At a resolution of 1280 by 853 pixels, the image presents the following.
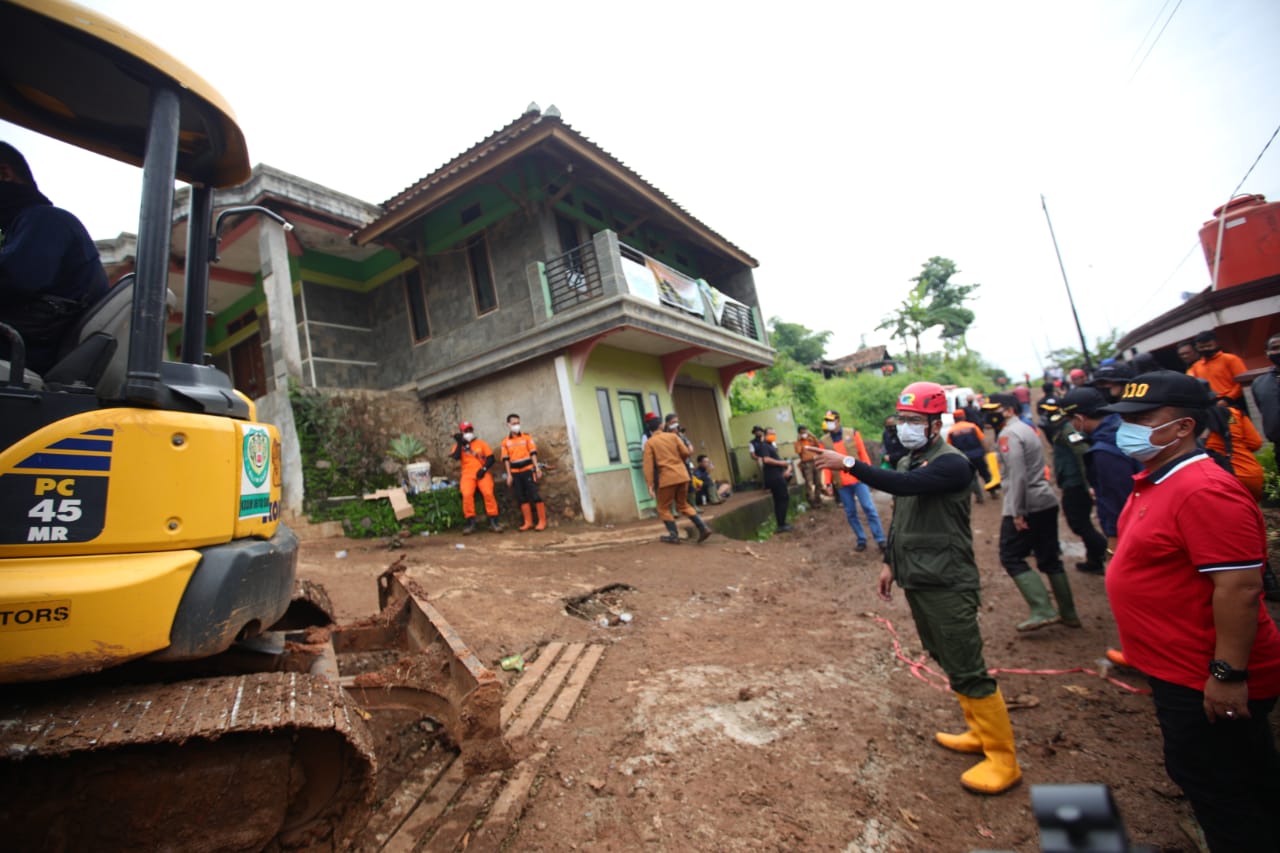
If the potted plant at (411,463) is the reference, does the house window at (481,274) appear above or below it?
above

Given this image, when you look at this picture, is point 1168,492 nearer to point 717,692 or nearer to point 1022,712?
point 1022,712

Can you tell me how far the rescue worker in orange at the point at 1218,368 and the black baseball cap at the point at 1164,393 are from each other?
4111 millimetres

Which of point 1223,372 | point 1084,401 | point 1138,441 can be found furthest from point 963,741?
point 1223,372

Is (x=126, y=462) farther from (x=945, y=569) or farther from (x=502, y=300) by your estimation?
(x=502, y=300)

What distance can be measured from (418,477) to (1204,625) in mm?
10166

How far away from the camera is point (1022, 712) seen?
133 inches

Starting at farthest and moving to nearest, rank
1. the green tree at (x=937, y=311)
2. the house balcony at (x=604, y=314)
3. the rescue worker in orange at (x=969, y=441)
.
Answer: the green tree at (x=937, y=311) → the house balcony at (x=604, y=314) → the rescue worker in orange at (x=969, y=441)

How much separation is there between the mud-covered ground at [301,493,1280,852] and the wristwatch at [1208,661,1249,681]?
0.95 m

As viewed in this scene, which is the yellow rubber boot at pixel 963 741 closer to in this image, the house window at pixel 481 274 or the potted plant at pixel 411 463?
the potted plant at pixel 411 463

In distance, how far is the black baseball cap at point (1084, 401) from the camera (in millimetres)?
4188

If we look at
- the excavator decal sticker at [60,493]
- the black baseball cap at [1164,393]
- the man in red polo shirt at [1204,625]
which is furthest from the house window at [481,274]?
the man in red polo shirt at [1204,625]

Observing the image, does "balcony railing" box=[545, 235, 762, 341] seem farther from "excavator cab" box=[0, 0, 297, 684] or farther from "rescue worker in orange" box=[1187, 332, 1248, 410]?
"excavator cab" box=[0, 0, 297, 684]

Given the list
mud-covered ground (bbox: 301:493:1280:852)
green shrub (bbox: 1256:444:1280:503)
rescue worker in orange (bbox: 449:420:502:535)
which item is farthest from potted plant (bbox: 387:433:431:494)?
green shrub (bbox: 1256:444:1280:503)

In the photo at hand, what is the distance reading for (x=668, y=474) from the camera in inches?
310
